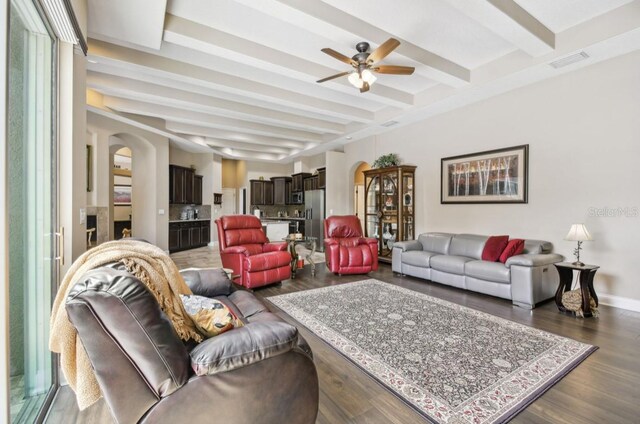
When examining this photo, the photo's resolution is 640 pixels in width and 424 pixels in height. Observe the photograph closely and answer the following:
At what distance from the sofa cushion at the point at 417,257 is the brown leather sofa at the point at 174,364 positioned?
12.1 feet

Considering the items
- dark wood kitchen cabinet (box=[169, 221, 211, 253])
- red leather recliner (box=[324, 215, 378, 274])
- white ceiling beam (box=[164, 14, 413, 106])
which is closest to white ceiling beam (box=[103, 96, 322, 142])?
white ceiling beam (box=[164, 14, 413, 106])

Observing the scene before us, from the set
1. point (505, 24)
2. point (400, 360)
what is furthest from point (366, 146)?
point (400, 360)

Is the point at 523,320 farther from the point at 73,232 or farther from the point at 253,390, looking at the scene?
the point at 73,232

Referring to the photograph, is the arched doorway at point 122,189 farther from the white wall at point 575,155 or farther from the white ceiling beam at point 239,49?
the white wall at point 575,155

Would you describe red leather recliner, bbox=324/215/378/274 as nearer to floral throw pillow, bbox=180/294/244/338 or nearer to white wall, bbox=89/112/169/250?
floral throw pillow, bbox=180/294/244/338

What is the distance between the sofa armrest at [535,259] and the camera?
3.39 metres

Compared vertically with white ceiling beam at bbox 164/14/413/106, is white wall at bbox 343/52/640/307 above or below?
below

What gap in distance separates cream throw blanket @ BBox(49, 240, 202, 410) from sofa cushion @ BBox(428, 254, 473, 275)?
375 centimetres

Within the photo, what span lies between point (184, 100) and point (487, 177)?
5166 mm

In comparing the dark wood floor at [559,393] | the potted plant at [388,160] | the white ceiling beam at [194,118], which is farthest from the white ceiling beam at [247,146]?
the dark wood floor at [559,393]

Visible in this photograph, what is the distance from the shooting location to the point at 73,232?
6.56 ft

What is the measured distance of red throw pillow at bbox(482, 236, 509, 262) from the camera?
4004 millimetres

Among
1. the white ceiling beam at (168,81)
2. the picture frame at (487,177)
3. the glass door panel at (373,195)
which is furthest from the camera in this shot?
the glass door panel at (373,195)

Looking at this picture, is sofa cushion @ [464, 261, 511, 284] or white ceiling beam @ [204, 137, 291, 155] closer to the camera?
sofa cushion @ [464, 261, 511, 284]
